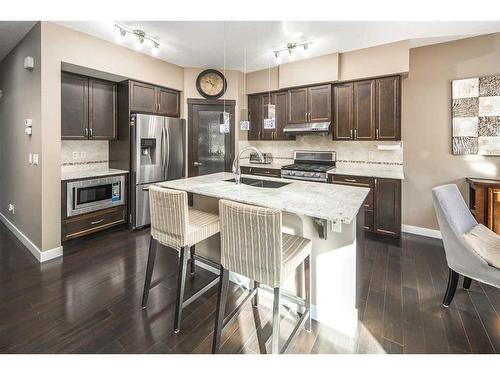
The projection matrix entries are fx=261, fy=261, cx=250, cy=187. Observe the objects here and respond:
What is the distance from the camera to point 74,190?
334cm

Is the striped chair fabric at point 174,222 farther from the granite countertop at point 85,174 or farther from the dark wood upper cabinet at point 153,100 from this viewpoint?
the dark wood upper cabinet at point 153,100

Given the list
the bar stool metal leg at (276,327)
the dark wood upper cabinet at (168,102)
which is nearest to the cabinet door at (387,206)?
the bar stool metal leg at (276,327)

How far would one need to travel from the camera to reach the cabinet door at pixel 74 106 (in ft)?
11.3

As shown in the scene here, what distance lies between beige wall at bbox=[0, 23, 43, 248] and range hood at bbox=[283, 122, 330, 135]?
3468 millimetres

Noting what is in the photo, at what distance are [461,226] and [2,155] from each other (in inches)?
248

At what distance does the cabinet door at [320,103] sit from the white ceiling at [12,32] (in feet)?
12.5

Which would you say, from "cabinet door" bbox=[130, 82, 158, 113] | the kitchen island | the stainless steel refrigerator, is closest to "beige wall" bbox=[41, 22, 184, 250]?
"cabinet door" bbox=[130, 82, 158, 113]

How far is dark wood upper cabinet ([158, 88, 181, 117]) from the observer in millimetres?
4402

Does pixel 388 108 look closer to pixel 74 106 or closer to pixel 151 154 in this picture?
pixel 151 154

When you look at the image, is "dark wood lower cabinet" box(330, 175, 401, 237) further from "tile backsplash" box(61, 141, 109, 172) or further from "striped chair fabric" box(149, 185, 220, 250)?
"tile backsplash" box(61, 141, 109, 172)

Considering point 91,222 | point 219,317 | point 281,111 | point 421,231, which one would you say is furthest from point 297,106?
point 219,317

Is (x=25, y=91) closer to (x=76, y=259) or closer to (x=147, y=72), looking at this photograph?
(x=147, y=72)

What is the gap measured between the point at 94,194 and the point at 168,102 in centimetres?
198

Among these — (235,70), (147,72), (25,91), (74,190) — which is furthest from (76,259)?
(235,70)
